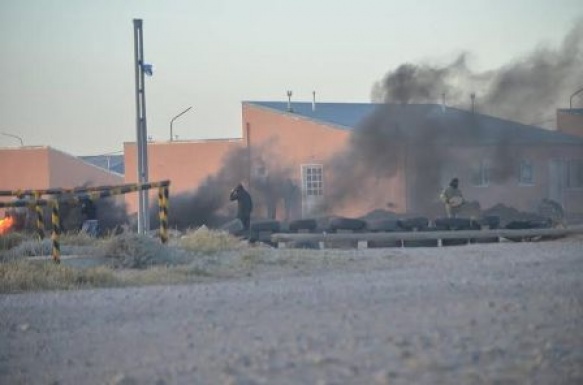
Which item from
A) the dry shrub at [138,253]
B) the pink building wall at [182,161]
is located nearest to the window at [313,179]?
the pink building wall at [182,161]

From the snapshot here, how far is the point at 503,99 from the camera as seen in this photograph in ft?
124

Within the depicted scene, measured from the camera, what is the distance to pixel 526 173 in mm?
40688

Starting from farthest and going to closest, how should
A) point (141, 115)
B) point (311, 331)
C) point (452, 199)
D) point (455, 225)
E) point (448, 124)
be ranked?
point (448, 124)
point (452, 199)
point (141, 115)
point (455, 225)
point (311, 331)

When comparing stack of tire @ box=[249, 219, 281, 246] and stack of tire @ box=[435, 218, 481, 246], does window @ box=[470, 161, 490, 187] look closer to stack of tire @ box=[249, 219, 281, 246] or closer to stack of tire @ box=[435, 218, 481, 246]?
stack of tire @ box=[435, 218, 481, 246]

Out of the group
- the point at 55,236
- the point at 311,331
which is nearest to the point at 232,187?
the point at 55,236

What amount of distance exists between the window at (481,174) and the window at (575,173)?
176 inches

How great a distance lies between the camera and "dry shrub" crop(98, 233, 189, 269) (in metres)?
16.2

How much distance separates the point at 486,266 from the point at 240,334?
22.3 ft

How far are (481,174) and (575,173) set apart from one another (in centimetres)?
527

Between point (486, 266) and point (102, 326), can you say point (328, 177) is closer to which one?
point (486, 266)

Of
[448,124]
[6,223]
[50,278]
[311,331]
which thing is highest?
[448,124]

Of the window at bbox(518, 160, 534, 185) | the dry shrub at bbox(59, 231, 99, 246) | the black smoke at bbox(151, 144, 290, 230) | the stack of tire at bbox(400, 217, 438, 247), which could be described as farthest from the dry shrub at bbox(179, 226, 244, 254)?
the window at bbox(518, 160, 534, 185)

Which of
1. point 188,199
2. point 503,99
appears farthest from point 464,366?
point 188,199

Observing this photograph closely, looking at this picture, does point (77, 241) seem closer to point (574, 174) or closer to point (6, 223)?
point (6, 223)
